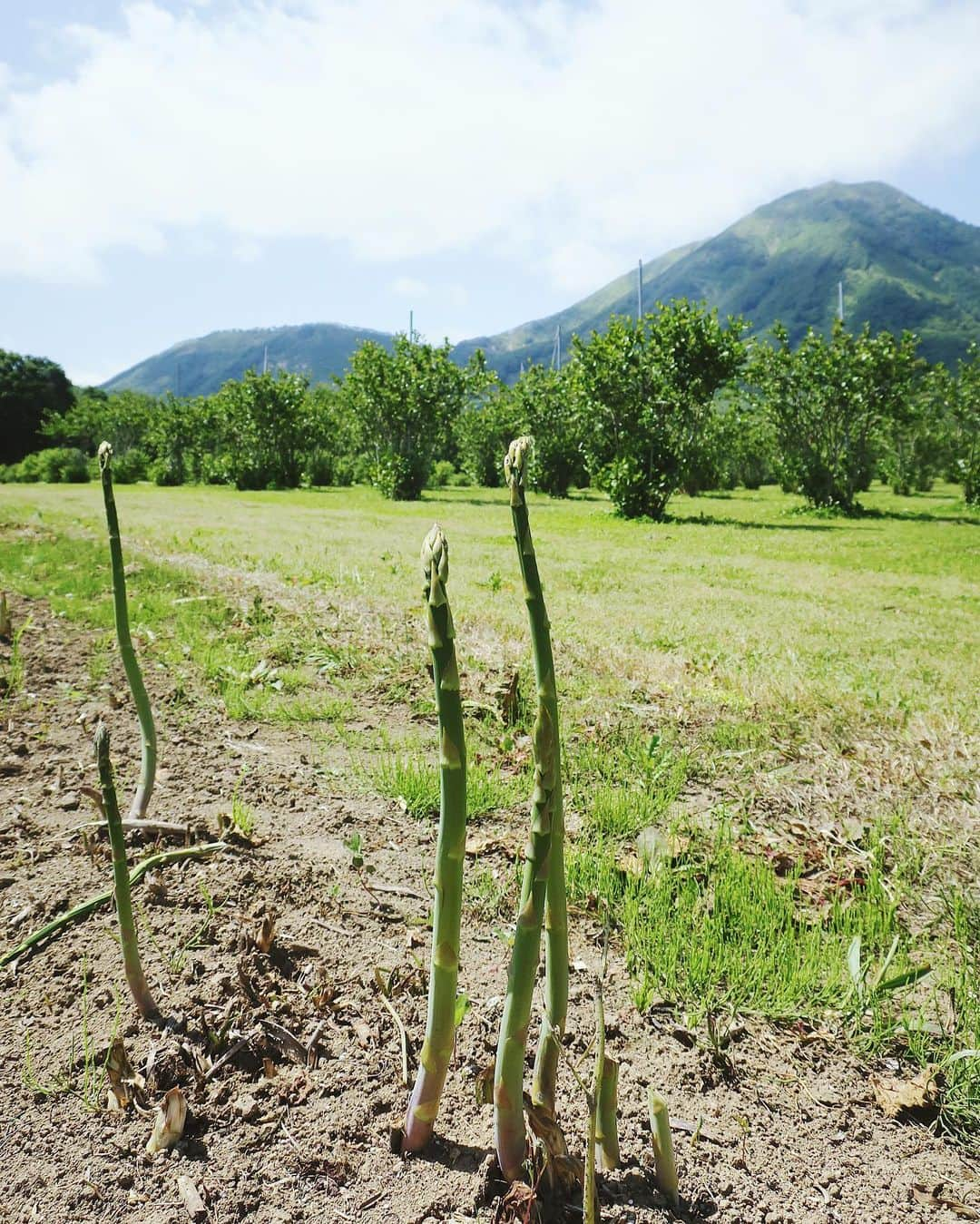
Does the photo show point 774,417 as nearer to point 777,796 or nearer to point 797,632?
point 797,632

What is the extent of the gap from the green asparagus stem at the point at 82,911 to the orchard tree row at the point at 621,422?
16650 mm

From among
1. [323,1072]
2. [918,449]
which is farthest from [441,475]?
[323,1072]

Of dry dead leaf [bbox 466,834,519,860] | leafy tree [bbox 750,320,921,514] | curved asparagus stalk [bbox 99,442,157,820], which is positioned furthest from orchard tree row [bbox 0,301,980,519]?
curved asparagus stalk [bbox 99,442,157,820]

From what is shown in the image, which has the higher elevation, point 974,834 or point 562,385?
point 562,385

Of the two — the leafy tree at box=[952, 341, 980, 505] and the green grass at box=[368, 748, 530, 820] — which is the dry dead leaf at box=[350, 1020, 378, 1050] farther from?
the leafy tree at box=[952, 341, 980, 505]

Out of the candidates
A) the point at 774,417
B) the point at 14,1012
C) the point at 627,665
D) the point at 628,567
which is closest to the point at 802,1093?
the point at 14,1012

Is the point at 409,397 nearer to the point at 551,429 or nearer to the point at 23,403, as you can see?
the point at 551,429

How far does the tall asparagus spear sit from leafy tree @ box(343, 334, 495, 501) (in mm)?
25440

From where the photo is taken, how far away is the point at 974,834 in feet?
8.93

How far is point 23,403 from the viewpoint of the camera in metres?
54.8

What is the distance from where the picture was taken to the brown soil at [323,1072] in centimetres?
136

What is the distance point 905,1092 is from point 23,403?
217 ft

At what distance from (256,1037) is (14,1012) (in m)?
0.62

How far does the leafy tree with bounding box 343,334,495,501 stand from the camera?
25.9 metres
